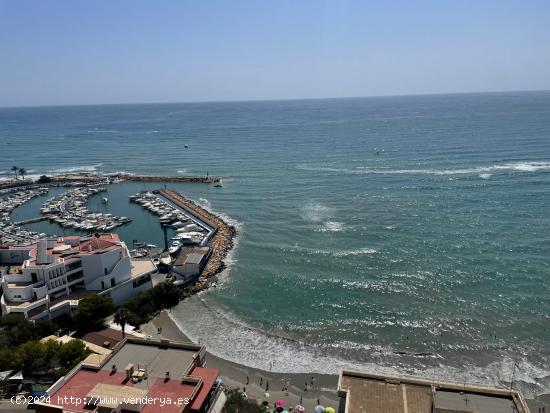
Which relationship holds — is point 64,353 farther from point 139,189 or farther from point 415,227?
point 139,189

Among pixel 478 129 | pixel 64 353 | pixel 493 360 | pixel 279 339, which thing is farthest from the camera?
pixel 478 129

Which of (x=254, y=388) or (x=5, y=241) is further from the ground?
(x=5, y=241)

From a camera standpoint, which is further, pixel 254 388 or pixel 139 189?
pixel 139 189

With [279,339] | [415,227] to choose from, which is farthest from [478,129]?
[279,339]

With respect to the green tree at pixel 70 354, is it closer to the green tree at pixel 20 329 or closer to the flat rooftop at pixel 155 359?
the flat rooftop at pixel 155 359

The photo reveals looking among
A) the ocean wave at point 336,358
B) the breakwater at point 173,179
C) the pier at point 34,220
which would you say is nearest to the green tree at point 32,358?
the ocean wave at point 336,358

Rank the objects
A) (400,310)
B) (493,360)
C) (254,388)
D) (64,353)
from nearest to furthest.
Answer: (64,353)
(254,388)
(493,360)
(400,310)

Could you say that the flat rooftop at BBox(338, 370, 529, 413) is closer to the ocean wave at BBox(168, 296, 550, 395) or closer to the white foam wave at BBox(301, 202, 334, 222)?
the ocean wave at BBox(168, 296, 550, 395)
